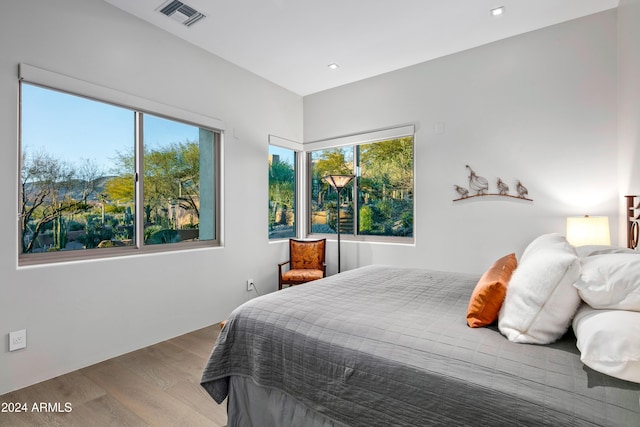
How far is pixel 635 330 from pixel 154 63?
3627 mm

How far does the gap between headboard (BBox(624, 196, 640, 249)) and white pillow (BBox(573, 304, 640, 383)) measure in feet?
5.70

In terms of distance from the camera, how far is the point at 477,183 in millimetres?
3447

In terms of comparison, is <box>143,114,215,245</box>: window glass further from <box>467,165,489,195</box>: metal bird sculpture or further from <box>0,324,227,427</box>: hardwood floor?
<box>467,165,489,195</box>: metal bird sculpture

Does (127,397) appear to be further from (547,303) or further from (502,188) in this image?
(502,188)

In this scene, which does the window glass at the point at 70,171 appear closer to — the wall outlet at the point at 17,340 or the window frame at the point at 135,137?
the window frame at the point at 135,137

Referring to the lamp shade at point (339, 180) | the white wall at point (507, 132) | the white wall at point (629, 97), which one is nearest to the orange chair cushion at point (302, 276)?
the white wall at point (507, 132)

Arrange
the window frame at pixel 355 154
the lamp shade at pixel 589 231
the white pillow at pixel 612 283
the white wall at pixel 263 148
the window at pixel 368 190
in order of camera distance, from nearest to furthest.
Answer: the white pillow at pixel 612 283 < the white wall at pixel 263 148 < the lamp shade at pixel 589 231 < the window frame at pixel 355 154 < the window at pixel 368 190

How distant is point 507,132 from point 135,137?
358cm

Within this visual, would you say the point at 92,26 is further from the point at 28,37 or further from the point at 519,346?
the point at 519,346

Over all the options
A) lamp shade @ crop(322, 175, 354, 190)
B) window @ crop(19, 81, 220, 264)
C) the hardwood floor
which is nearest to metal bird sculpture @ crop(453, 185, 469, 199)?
lamp shade @ crop(322, 175, 354, 190)

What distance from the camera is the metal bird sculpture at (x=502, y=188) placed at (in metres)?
3.29

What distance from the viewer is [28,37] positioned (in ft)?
7.50

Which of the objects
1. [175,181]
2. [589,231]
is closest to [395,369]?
[589,231]

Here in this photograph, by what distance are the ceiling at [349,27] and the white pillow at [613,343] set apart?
2637mm
